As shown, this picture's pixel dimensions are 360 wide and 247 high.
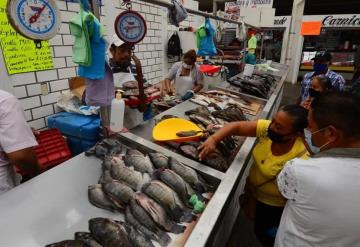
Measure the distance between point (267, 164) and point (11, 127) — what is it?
172cm

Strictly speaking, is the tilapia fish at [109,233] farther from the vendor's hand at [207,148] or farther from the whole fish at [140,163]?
the vendor's hand at [207,148]

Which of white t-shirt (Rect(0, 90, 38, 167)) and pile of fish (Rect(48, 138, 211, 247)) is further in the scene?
white t-shirt (Rect(0, 90, 38, 167))

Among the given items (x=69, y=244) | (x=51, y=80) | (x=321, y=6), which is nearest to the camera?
(x=69, y=244)

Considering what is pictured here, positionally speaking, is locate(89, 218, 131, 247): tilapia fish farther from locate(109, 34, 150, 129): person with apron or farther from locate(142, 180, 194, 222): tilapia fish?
locate(109, 34, 150, 129): person with apron

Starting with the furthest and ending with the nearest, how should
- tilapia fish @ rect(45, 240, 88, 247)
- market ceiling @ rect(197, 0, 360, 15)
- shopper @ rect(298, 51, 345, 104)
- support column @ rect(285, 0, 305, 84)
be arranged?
1. market ceiling @ rect(197, 0, 360, 15)
2. support column @ rect(285, 0, 305, 84)
3. shopper @ rect(298, 51, 345, 104)
4. tilapia fish @ rect(45, 240, 88, 247)

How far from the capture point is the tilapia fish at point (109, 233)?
105cm

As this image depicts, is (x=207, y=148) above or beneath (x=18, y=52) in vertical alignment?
beneath

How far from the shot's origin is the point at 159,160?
156 cm

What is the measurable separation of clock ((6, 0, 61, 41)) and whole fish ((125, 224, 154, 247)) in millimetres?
1118

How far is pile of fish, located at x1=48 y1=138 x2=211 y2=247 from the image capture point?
1.09 meters

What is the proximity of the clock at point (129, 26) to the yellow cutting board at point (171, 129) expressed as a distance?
707 mm

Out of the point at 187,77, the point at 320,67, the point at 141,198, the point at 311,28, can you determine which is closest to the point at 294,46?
the point at 311,28

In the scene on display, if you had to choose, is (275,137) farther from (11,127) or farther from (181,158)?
(11,127)

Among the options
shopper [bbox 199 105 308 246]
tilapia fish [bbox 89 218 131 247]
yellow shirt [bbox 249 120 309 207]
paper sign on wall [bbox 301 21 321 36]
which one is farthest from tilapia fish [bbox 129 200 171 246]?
paper sign on wall [bbox 301 21 321 36]
